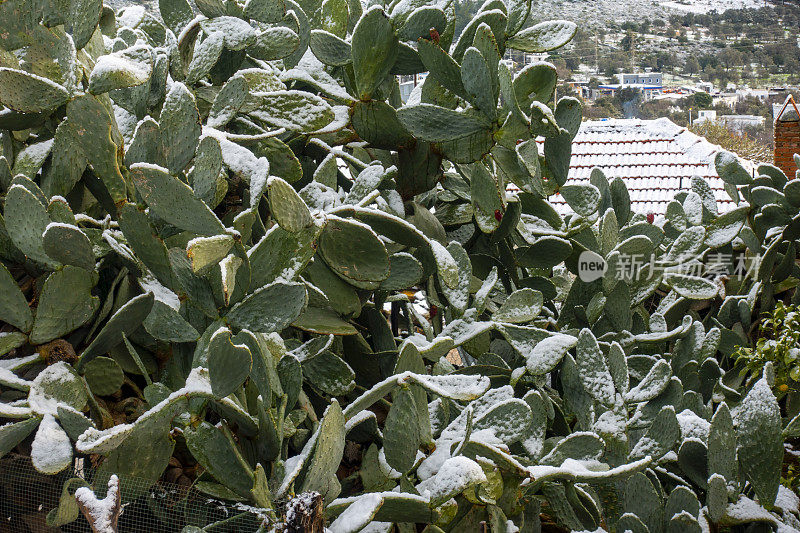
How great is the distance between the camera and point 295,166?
1213 mm

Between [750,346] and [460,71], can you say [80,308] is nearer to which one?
[460,71]

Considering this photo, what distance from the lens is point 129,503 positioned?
33.9 inches

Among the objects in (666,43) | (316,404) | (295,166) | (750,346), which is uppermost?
(295,166)

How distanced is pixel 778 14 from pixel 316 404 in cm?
7053

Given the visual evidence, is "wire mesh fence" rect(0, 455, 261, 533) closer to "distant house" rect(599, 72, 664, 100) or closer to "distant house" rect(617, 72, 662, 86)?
"distant house" rect(599, 72, 664, 100)

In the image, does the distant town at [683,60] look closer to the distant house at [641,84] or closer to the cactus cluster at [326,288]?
the distant house at [641,84]

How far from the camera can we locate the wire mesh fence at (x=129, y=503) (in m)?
0.86

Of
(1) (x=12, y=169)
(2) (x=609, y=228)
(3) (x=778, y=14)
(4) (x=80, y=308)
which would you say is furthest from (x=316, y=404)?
(3) (x=778, y=14)

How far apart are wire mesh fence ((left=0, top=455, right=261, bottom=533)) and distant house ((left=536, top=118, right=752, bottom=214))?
8565 millimetres

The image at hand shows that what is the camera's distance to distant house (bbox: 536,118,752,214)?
9984mm

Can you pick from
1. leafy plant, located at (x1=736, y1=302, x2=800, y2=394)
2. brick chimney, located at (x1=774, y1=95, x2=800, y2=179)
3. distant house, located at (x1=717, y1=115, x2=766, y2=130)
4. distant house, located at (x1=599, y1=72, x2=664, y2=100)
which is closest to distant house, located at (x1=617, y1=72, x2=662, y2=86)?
distant house, located at (x1=599, y1=72, x2=664, y2=100)

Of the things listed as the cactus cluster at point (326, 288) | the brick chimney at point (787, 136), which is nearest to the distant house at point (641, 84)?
the brick chimney at point (787, 136)

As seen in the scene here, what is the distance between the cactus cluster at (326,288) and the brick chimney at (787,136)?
8957 mm

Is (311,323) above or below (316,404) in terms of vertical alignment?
above
